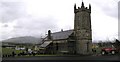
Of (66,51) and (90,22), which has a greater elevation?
(90,22)

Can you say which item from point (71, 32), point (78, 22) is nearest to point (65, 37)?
point (71, 32)

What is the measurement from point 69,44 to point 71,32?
4.05 m

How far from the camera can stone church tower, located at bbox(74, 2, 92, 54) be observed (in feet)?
197

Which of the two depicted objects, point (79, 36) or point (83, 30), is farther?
point (79, 36)

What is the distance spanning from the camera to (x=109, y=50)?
4981cm

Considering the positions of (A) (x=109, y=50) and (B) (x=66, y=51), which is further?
(B) (x=66, y=51)

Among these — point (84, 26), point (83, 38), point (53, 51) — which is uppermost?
point (84, 26)

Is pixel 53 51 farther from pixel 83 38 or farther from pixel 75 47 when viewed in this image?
pixel 83 38

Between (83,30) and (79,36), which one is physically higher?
(83,30)

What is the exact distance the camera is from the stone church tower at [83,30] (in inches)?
2360

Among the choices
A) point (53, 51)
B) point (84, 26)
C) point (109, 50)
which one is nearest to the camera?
point (109, 50)

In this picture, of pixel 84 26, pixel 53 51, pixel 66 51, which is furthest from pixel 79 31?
pixel 53 51

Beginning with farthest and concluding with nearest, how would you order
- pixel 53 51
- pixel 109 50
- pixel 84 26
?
pixel 53 51 < pixel 84 26 < pixel 109 50

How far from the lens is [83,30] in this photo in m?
59.9
